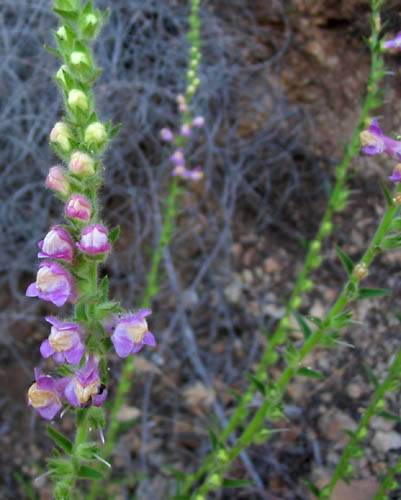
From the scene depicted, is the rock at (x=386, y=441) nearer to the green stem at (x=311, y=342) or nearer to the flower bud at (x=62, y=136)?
the green stem at (x=311, y=342)

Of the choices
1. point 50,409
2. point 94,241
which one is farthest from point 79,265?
point 50,409

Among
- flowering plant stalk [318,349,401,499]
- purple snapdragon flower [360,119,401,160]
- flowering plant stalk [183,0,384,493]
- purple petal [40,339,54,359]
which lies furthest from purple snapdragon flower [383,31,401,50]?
→ purple petal [40,339,54,359]

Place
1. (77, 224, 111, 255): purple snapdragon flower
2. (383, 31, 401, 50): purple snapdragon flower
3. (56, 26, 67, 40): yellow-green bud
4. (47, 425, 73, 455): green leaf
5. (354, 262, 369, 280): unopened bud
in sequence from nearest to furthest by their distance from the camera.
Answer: (77, 224, 111, 255): purple snapdragon flower → (56, 26, 67, 40): yellow-green bud → (47, 425, 73, 455): green leaf → (354, 262, 369, 280): unopened bud → (383, 31, 401, 50): purple snapdragon flower

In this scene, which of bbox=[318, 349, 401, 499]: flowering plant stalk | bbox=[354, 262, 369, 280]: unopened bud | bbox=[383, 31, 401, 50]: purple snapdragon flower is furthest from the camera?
bbox=[383, 31, 401, 50]: purple snapdragon flower

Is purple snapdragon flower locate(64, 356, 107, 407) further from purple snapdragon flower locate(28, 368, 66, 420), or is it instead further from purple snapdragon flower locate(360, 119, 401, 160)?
purple snapdragon flower locate(360, 119, 401, 160)

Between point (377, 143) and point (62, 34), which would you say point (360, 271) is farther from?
point (62, 34)

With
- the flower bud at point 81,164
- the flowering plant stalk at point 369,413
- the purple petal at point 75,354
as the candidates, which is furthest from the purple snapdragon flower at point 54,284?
the flowering plant stalk at point 369,413
